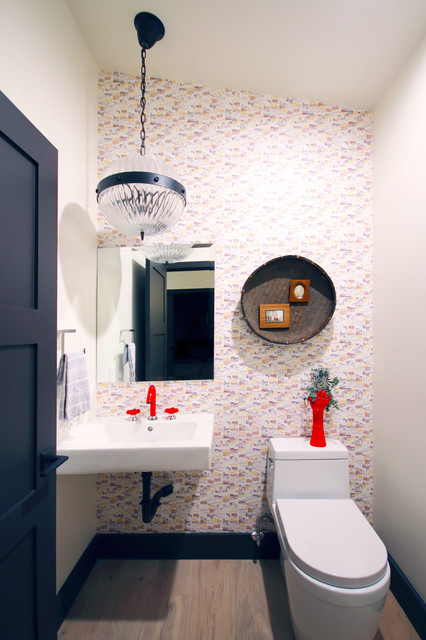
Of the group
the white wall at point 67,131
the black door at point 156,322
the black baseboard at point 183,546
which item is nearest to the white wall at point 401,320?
the black baseboard at point 183,546

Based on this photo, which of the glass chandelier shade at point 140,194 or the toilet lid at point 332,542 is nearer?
the toilet lid at point 332,542

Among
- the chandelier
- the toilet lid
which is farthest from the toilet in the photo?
the chandelier

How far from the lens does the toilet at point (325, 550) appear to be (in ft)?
3.68

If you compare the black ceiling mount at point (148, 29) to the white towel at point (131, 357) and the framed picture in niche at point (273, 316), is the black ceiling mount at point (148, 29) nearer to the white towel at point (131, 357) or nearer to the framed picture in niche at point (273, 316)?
the framed picture in niche at point (273, 316)

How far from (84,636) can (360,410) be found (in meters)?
1.74

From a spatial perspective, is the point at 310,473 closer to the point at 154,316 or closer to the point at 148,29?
the point at 154,316

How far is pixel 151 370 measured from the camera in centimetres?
189

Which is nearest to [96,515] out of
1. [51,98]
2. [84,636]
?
[84,636]

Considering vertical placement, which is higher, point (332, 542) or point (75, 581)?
point (332, 542)

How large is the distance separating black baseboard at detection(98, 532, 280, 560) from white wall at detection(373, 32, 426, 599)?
0.71 meters

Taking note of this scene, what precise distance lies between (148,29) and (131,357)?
163 centimetres

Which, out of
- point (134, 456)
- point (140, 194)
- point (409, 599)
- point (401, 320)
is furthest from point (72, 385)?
point (409, 599)

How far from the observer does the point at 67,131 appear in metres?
1.52

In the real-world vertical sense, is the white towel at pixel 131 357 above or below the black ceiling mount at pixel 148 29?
below
